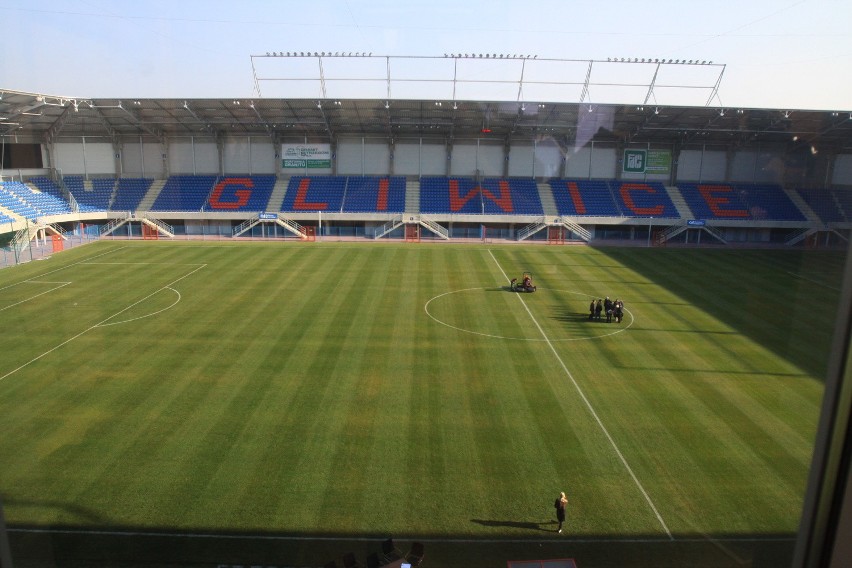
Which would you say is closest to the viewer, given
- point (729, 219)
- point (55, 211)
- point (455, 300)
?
point (455, 300)

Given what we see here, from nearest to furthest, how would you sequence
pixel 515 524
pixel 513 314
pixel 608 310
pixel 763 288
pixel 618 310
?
pixel 515 524 → pixel 763 288 → pixel 618 310 → pixel 608 310 → pixel 513 314

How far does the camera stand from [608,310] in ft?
44.9

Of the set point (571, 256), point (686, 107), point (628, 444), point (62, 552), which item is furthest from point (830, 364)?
point (686, 107)

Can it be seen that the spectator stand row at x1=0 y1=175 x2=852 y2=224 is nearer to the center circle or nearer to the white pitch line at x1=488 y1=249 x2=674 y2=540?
the center circle

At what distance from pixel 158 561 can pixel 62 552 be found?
827 millimetres

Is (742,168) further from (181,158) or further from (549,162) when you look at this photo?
(181,158)

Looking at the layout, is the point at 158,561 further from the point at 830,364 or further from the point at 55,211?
the point at 55,211

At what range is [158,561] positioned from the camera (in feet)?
17.6

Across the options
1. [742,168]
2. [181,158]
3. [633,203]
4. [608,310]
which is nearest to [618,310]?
[608,310]

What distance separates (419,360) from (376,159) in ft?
69.6

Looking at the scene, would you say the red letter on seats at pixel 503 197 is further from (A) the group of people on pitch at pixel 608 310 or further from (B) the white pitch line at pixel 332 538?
(B) the white pitch line at pixel 332 538

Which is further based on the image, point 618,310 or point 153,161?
point 153,161

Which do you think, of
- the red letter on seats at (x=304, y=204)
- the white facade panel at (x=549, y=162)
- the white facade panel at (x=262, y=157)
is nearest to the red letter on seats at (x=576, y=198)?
the white facade panel at (x=549, y=162)

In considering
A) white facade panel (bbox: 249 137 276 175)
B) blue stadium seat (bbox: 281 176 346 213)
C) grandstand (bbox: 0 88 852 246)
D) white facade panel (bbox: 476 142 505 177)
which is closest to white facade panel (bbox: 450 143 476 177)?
grandstand (bbox: 0 88 852 246)
